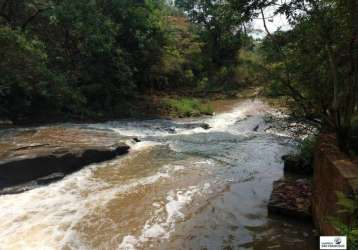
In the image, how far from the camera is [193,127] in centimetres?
1493

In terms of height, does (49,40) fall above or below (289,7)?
above

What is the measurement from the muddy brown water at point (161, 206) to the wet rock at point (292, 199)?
161 mm

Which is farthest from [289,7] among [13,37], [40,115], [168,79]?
[168,79]

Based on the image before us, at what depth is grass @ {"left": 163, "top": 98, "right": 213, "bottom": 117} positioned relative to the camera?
18.7 m

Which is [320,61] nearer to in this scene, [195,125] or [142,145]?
[142,145]

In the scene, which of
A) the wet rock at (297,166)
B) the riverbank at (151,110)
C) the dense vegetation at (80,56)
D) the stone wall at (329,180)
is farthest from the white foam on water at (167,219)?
the riverbank at (151,110)

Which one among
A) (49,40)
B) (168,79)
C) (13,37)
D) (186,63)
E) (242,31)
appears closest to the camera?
(242,31)

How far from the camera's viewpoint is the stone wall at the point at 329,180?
14.0ft

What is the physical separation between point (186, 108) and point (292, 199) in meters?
12.8

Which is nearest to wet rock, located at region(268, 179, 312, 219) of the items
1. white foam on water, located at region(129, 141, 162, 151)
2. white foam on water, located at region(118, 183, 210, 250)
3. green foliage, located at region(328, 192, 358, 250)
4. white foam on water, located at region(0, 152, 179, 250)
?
white foam on water, located at region(118, 183, 210, 250)

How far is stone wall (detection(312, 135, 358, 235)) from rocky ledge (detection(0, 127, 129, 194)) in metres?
5.45

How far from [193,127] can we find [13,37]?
7131 mm

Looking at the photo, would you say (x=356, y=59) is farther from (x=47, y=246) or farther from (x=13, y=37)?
(x=13, y=37)

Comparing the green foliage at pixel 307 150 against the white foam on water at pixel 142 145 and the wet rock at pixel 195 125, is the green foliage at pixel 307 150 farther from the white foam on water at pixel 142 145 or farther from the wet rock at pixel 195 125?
the wet rock at pixel 195 125
